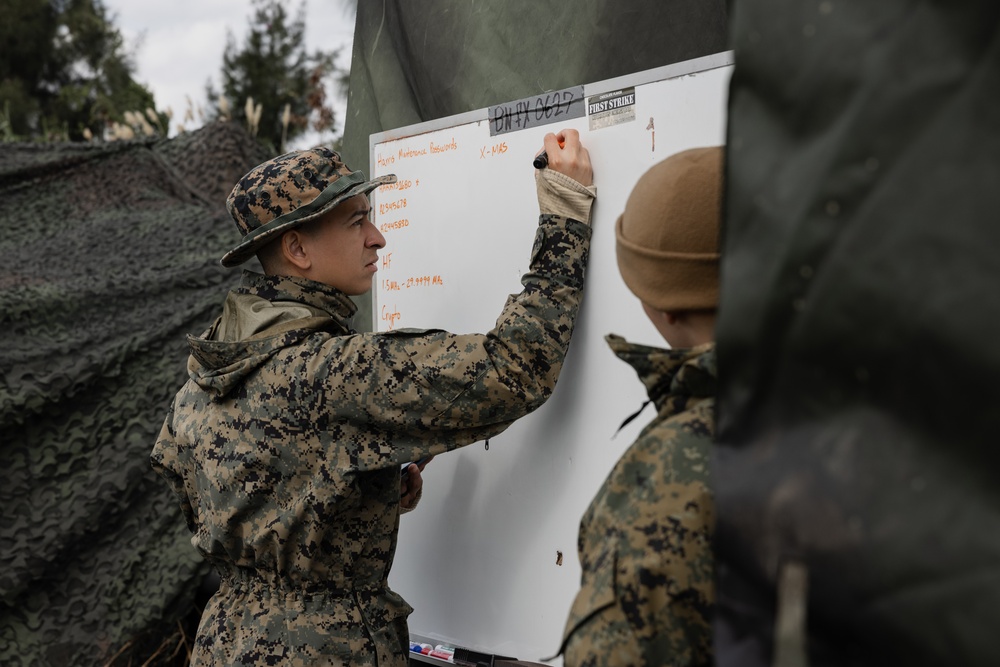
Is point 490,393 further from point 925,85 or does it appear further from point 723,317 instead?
point 925,85

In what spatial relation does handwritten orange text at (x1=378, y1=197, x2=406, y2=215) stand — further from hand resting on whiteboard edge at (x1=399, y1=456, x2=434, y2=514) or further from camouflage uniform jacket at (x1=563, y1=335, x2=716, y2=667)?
camouflage uniform jacket at (x1=563, y1=335, x2=716, y2=667)

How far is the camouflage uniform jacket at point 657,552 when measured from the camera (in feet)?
3.77

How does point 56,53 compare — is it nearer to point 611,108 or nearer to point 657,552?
point 611,108

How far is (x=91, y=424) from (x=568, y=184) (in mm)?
2482

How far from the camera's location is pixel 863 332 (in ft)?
2.58

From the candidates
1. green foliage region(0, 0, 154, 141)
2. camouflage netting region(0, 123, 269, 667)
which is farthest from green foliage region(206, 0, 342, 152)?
camouflage netting region(0, 123, 269, 667)

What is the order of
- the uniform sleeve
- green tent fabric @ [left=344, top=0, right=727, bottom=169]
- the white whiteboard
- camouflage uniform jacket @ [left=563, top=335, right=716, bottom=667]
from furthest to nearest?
1. green tent fabric @ [left=344, top=0, right=727, bottom=169]
2. the white whiteboard
3. the uniform sleeve
4. camouflage uniform jacket @ [left=563, top=335, right=716, bottom=667]

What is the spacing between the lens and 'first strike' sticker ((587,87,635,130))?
209 centimetres

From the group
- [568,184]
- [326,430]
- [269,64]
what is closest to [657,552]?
[326,430]

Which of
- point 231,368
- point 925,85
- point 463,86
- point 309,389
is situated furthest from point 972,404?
point 463,86

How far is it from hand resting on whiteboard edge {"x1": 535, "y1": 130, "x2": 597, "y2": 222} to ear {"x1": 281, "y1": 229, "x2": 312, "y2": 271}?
0.55 m

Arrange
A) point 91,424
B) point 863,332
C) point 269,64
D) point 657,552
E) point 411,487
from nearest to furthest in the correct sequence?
point 863,332 < point 657,552 < point 411,487 < point 91,424 < point 269,64

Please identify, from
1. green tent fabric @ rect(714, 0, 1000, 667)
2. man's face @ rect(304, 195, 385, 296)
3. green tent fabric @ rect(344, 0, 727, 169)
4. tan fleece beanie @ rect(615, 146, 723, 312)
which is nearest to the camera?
green tent fabric @ rect(714, 0, 1000, 667)

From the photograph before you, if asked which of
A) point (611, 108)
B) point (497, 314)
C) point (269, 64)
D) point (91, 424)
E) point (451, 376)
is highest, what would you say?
point (269, 64)
